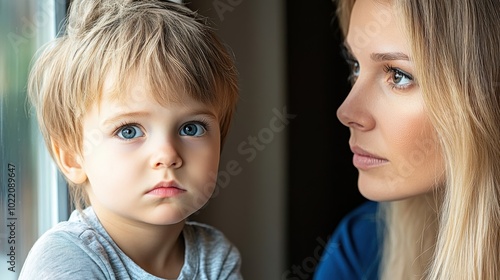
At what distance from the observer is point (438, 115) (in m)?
1.09

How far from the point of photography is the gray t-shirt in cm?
86

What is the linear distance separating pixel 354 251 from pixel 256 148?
1.08 ft

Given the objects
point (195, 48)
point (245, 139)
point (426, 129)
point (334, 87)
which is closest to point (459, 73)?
point (426, 129)

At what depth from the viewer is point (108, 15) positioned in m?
0.89

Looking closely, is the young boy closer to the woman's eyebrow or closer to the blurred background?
the woman's eyebrow

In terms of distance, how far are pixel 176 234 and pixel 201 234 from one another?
89 millimetres

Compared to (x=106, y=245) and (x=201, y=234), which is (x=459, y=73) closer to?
(x=201, y=234)

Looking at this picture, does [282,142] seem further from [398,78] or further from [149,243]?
[149,243]

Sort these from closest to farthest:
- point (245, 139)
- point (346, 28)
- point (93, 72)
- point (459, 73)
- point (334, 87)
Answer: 1. point (93, 72)
2. point (459, 73)
3. point (346, 28)
4. point (245, 139)
5. point (334, 87)

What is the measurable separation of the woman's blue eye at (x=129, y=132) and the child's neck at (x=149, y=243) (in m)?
0.12

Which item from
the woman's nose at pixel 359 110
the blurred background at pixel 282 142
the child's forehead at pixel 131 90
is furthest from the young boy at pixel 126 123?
the blurred background at pixel 282 142

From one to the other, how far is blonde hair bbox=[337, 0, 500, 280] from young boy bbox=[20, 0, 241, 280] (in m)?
0.31

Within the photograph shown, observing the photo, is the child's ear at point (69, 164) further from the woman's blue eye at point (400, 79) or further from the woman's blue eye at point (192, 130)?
the woman's blue eye at point (400, 79)

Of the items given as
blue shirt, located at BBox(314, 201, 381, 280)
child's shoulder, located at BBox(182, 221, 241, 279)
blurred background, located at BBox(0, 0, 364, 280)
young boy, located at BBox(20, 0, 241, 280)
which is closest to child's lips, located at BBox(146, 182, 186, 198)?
young boy, located at BBox(20, 0, 241, 280)
